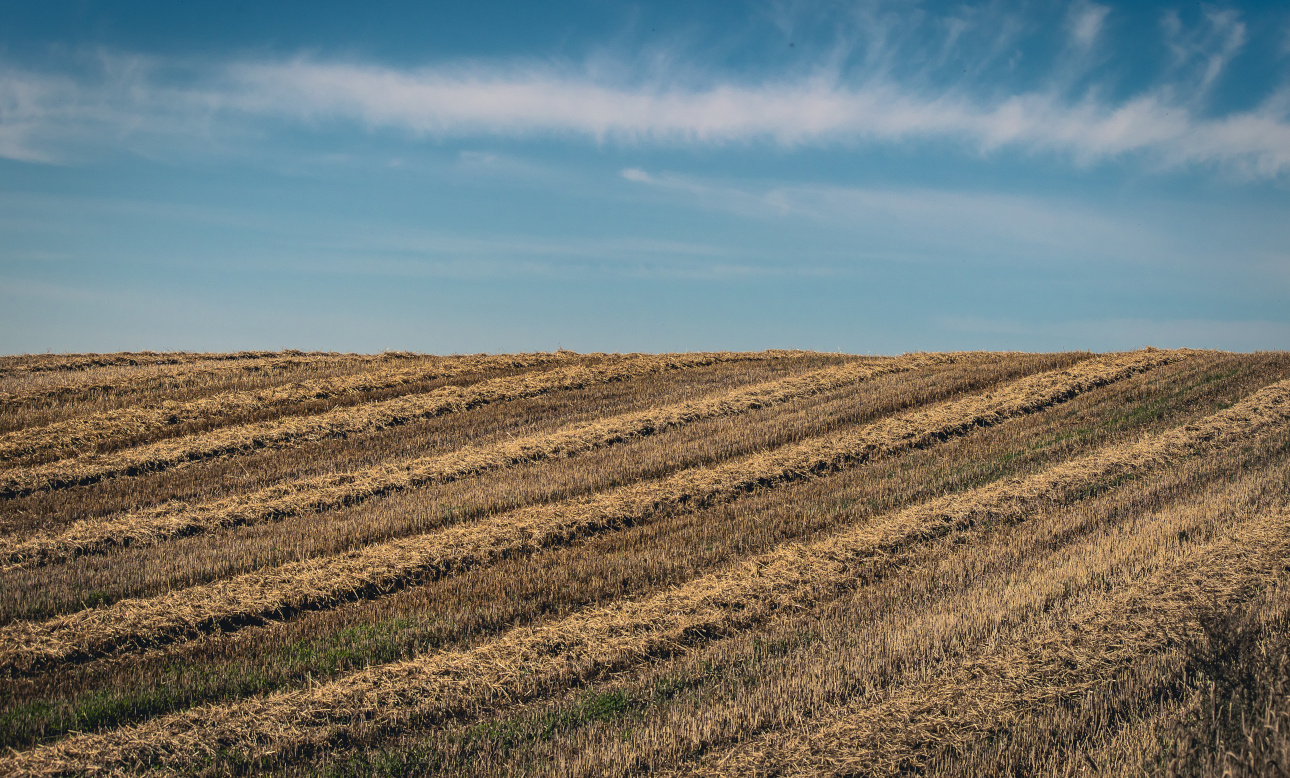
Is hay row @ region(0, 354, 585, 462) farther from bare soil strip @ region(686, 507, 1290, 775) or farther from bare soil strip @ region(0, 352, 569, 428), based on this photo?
bare soil strip @ region(686, 507, 1290, 775)

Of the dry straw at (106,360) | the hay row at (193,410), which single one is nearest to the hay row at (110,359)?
the dry straw at (106,360)

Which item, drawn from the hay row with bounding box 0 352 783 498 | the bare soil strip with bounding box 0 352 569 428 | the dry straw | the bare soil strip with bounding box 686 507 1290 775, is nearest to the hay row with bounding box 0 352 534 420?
the bare soil strip with bounding box 0 352 569 428

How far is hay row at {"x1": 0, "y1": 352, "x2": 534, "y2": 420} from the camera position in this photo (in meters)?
18.4

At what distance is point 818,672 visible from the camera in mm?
7133

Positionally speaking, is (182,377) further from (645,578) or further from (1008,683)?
(1008,683)

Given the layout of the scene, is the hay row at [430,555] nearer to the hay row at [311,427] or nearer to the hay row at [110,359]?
the hay row at [311,427]

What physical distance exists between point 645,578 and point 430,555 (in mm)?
2826

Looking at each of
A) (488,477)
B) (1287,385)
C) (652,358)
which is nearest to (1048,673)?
(488,477)

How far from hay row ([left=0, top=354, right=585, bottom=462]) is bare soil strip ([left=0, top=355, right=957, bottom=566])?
423 centimetres

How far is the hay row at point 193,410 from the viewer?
15.6 metres

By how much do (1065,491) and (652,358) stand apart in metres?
13.1

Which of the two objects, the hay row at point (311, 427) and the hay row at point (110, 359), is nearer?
the hay row at point (311, 427)

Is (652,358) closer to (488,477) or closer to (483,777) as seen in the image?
(488,477)

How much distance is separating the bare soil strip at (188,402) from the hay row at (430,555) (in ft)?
26.1
